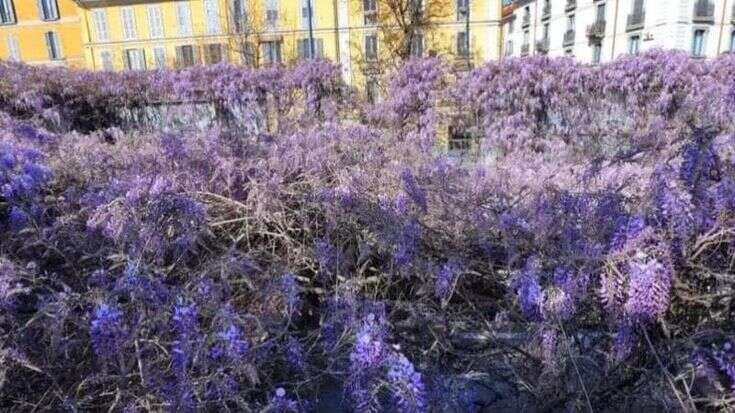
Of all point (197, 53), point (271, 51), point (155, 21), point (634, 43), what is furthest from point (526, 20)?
point (155, 21)

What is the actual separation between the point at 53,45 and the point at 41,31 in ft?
4.18

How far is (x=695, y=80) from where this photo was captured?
887cm

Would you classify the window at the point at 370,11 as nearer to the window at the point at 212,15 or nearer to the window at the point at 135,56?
the window at the point at 212,15

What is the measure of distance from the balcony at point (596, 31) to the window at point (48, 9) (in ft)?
125

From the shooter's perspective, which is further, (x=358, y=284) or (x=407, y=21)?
(x=407, y=21)

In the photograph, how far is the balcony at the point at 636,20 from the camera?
29391 mm

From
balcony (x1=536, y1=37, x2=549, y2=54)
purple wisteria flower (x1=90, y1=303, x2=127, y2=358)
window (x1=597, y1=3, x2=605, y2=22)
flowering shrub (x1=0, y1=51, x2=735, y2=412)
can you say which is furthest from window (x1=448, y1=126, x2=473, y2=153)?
balcony (x1=536, y1=37, x2=549, y2=54)

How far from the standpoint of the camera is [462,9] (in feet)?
99.6

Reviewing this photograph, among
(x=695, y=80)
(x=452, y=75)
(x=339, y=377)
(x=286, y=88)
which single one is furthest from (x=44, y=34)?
(x=339, y=377)

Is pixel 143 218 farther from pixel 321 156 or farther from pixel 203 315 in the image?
pixel 321 156

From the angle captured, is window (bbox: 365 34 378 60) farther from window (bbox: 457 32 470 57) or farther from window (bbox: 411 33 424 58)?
window (bbox: 457 32 470 57)

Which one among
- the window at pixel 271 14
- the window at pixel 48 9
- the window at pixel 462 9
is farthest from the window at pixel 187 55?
the window at pixel 462 9

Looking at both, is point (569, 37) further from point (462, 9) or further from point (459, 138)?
point (459, 138)

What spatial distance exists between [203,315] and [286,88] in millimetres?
9370
